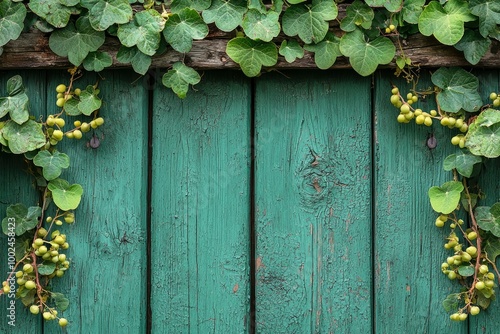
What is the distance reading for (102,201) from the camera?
66.6 inches

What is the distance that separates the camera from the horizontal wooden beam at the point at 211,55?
1604 millimetres

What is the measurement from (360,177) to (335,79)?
0.22m

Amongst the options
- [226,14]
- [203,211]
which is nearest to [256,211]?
[203,211]

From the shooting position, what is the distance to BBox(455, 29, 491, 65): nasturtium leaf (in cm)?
157

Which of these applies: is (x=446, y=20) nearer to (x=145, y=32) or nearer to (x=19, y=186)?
(x=145, y=32)

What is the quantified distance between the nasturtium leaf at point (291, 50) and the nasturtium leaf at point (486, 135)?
39 cm

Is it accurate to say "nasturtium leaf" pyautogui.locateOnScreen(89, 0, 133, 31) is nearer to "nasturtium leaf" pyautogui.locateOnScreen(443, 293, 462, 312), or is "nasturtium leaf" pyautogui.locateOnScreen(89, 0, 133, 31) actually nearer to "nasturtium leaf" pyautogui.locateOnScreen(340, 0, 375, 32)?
"nasturtium leaf" pyautogui.locateOnScreen(340, 0, 375, 32)

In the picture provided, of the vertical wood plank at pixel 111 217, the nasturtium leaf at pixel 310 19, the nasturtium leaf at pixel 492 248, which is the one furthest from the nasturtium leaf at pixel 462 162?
the vertical wood plank at pixel 111 217

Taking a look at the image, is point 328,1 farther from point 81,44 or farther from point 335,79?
point 81,44

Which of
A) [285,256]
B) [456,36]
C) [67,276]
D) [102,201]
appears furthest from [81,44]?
[456,36]

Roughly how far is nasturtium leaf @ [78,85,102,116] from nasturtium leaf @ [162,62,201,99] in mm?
168

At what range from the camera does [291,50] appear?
5.21 ft

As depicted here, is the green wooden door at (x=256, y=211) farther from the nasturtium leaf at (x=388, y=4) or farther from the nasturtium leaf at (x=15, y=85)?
the nasturtium leaf at (x=388, y=4)

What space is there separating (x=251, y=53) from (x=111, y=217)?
0.48 metres
